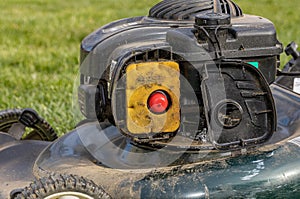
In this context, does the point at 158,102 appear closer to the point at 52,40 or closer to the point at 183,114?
the point at 183,114

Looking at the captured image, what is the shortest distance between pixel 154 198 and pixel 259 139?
0.37 meters

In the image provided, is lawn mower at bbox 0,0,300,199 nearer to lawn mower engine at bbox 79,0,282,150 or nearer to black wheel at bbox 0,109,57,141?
lawn mower engine at bbox 79,0,282,150

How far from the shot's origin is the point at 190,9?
2.31 m

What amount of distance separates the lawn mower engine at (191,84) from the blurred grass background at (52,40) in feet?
1.52

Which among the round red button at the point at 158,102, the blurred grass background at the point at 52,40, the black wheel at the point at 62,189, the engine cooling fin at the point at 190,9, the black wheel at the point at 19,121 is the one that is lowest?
the blurred grass background at the point at 52,40

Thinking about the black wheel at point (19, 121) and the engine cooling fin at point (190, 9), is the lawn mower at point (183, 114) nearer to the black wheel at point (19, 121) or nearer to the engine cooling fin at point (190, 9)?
the engine cooling fin at point (190, 9)

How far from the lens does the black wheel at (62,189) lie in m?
1.87

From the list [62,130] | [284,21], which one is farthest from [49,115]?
[284,21]

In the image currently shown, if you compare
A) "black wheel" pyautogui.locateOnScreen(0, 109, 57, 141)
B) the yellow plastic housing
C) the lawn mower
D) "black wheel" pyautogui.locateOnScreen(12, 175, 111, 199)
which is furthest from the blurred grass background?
"black wheel" pyautogui.locateOnScreen(12, 175, 111, 199)

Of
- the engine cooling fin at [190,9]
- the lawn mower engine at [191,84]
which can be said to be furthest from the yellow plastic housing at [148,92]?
the engine cooling fin at [190,9]

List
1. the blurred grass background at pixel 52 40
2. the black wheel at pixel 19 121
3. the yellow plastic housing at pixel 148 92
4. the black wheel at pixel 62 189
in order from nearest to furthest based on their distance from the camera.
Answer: the black wheel at pixel 62 189
the yellow plastic housing at pixel 148 92
the black wheel at pixel 19 121
the blurred grass background at pixel 52 40

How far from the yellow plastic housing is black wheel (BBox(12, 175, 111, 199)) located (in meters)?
0.23

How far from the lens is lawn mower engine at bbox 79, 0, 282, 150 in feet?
6.61

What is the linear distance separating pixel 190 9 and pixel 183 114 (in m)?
0.40
